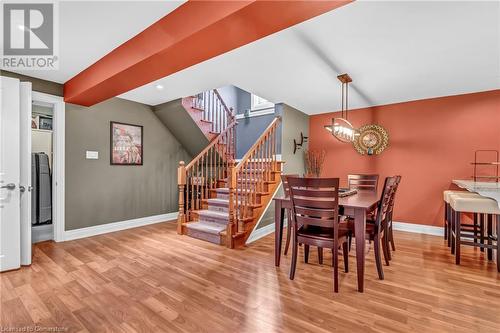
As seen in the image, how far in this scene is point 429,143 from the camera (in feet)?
13.4

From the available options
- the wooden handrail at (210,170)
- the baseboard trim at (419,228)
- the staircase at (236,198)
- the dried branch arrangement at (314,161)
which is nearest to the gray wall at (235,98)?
the wooden handrail at (210,170)

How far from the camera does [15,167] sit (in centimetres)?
259

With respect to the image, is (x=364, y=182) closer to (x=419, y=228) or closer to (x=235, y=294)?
(x=419, y=228)

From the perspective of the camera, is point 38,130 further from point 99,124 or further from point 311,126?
point 311,126

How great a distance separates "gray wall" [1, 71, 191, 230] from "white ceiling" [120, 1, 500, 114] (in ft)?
1.77

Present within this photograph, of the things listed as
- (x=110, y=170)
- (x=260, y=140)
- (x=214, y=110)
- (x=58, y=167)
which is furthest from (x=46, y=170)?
(x=260, y=140)

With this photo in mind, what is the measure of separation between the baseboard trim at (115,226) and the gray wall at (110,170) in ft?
0.23

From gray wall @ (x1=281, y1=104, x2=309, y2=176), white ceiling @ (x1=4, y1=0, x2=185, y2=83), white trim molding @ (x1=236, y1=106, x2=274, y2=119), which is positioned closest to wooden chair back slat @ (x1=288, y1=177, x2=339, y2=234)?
white ceiling @ (x1=4, y1=0, x2=185, y2=83)

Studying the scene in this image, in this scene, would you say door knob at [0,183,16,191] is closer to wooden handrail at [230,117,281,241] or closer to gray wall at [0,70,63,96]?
gray wall at [0,70,63,96]

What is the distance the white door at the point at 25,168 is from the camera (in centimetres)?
266

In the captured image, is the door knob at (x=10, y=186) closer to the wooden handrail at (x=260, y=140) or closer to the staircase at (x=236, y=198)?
the staircase at (x=236, y=198)

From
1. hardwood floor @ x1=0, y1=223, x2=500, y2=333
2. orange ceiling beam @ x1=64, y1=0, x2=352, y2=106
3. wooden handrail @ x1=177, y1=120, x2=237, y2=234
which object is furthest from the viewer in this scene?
wooden handrail @ x1=177, y1=120, x2=237, y2=234

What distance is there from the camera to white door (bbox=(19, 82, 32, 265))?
8.72 feet

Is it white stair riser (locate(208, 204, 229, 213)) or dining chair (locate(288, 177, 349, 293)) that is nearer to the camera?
dining chair (locate(288, 177, 349, 293))
